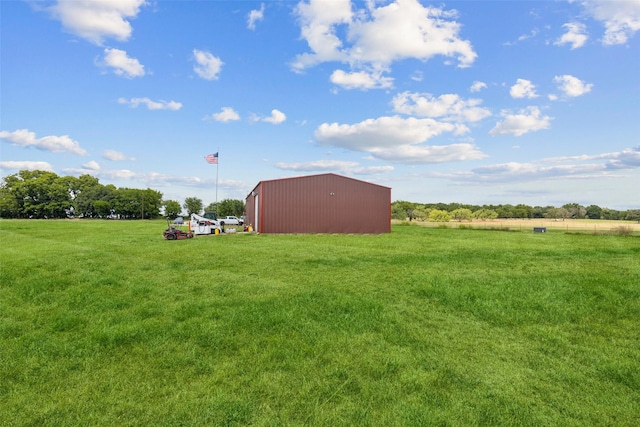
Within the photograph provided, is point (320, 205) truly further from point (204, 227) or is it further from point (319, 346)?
point (319, 346)

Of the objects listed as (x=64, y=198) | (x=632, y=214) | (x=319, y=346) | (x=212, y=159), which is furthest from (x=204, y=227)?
(x=632, y=214)

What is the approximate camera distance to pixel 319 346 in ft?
18.1

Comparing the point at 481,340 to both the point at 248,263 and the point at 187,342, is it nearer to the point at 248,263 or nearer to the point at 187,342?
the point at 187,342

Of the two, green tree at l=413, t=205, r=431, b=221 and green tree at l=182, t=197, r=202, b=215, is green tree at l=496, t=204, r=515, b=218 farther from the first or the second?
green tree at l=182, t=197, r=202, b=215

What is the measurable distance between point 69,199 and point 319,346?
9363 centimetres

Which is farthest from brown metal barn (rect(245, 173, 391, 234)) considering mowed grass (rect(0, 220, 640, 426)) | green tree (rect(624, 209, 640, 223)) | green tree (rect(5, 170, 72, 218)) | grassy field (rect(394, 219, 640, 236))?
green tree (rect(624, 209, 640, 223))

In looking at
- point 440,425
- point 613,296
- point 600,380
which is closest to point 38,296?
point 440,425

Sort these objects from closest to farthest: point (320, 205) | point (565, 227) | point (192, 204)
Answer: point (320, 205), point (565, 227), point (192, 204)

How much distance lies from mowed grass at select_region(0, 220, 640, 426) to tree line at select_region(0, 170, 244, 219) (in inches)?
2694

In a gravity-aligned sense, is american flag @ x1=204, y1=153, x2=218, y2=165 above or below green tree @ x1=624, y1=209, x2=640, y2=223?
above

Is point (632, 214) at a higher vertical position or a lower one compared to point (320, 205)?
lower

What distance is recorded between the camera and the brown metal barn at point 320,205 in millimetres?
24828

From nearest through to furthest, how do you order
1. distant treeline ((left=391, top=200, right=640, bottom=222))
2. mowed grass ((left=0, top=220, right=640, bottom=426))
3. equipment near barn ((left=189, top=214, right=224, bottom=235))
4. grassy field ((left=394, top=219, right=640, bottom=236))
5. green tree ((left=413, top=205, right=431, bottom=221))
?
1. mowed grass ((left=0, top=220, right=640, bottom=426))
2. equipment near barn ((left=189, top=214, right=224, bottom=235))
3. grassy field ((left=394, top=219, right=640, bottom=236))
4. green tree ((left=413, top=205, right=431, bottom=221))
5. distant treeline ((left=391, top=200, right=640, bottom=222))

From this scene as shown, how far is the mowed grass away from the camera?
13.2 ft
